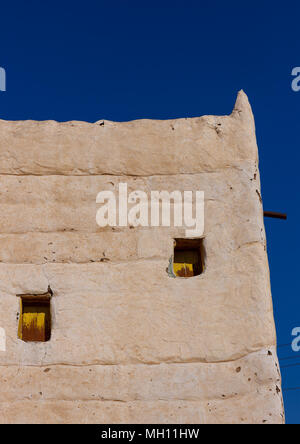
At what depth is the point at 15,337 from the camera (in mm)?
5172

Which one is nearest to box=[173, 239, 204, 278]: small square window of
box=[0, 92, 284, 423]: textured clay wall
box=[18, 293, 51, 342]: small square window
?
box=[0, 92, 284, 423]: textured clay wall

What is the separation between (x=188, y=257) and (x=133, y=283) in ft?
1.66

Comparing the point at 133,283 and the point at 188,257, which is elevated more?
the point at 188,257

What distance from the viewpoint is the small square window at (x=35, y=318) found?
17.3ft

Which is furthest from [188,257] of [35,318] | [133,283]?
[35,318]

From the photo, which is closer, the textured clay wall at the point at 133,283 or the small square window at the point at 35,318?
the textured clay wall at the point at 133,283

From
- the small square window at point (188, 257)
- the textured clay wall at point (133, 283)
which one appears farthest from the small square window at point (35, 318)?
the small square window at point (188, 257)

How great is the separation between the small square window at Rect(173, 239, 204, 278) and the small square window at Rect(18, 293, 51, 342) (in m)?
1.00

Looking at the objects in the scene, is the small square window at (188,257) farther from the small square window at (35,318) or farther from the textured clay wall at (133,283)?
the small square window at (35,318)

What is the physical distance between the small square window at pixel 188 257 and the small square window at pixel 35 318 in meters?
1.00

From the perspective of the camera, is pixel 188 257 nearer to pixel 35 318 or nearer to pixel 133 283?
pixel 133 283

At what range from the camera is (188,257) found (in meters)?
5.50

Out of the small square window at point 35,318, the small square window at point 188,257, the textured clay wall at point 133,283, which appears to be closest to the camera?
the textured clay wall at point 133,283
